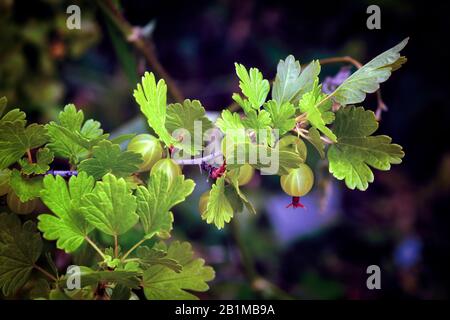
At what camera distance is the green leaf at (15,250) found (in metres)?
0.45

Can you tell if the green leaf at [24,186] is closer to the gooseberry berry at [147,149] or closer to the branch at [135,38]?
the gooseberry berry at [147,149]

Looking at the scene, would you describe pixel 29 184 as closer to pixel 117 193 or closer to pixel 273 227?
pixel 117 193

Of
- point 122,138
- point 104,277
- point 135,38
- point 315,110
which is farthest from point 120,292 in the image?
point 135,38

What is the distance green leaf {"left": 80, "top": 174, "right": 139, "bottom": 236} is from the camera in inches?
16.0

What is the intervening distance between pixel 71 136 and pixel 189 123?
112mm

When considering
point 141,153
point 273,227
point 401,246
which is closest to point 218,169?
point 141,153

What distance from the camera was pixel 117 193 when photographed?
410 mm

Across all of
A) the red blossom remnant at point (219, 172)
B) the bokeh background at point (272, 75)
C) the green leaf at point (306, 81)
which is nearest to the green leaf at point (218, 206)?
the red blossom remnant at point (219, 172)

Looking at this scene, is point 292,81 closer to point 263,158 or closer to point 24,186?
point 263,158

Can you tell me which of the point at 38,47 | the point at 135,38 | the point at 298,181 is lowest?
the point at 298,181

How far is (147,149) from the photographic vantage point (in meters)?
0.45

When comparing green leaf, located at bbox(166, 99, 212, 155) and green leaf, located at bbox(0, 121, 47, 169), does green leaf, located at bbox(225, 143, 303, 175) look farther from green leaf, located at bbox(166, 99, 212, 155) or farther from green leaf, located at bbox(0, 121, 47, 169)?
green leaf, located at bbox(0, 121, 47, 169)
